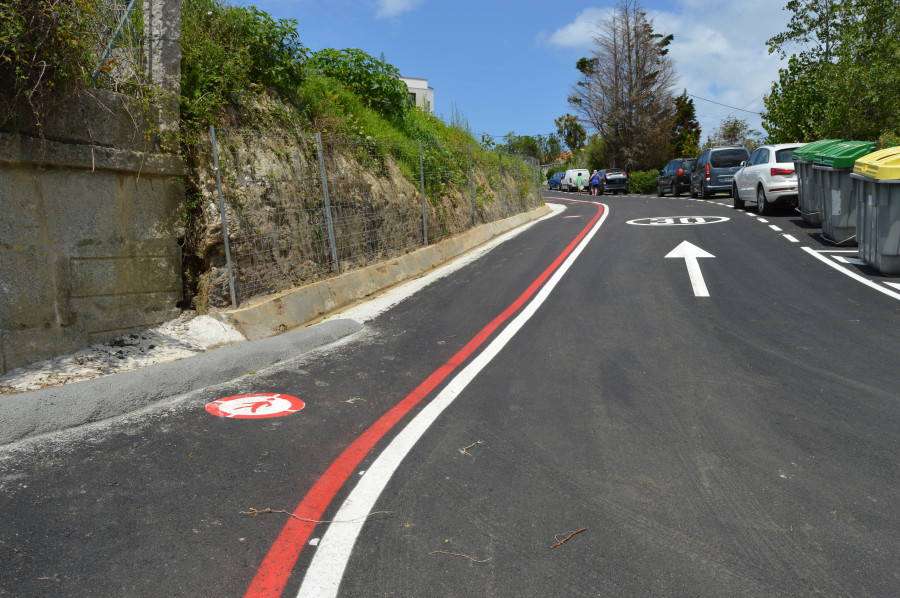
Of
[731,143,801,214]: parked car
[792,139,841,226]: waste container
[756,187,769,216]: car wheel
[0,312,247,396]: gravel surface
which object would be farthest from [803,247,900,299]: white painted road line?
[0,312,247,396]: gravel surface

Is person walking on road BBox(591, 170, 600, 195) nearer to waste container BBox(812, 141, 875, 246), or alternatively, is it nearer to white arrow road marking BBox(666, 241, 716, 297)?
waste container BBox(812, 141, 875, 246)

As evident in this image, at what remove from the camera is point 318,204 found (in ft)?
31.9

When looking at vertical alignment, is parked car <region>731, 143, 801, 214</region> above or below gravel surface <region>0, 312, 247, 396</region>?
above

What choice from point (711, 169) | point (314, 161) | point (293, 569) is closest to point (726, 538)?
point (293, 569)

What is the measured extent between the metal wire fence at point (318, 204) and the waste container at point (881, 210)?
746cm

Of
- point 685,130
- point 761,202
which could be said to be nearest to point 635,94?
point 685,130

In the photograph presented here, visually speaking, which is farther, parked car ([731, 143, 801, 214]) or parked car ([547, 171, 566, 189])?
parked car ([547, 171, 566, 189])

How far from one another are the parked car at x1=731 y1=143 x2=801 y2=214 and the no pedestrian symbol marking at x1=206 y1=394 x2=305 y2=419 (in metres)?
15.5

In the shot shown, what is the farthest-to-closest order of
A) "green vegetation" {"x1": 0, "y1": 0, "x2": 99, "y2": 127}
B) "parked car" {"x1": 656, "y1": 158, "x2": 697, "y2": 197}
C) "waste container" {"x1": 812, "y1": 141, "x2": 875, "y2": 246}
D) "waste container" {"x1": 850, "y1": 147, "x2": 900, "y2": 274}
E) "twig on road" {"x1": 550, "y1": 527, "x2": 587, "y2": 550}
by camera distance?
"parked car" {"x1": 656, "y1": 158, "x2": 697, "y2": 197} → "waste container" {"x1": 812, "y1": 141, "x2": 875, "y2": 246} → "waste container" {"x1": 850, "y1": 147, "x2": 900, "y2": 274} → "green vegetation" {"x1": 0, "y1": 0, "x2": 99, "y2": 127} → "twig on road" {"x1": 550, "y1": 527, "x2": 587, "y2": 550}

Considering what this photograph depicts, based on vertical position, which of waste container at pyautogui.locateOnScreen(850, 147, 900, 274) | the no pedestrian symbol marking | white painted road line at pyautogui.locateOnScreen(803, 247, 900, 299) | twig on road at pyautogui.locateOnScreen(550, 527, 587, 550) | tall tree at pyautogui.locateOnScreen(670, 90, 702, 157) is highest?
tall tree at pyautogui.locateOnScreen(670, 90, 702, 157)

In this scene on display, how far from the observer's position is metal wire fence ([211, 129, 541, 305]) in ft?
27.1

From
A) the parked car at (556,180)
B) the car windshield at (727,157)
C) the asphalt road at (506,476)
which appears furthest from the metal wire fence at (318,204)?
the parked car at (556,180)

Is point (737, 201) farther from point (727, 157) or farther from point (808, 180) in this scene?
point (727, 157)

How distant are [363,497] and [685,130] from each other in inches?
2426
